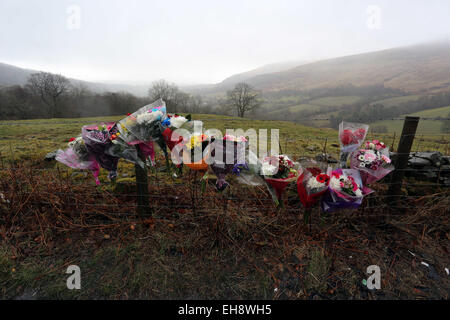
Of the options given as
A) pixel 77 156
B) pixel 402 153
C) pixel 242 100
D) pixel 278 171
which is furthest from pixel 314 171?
pixel 242 100

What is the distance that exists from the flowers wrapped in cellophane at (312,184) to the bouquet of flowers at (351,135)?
0.43m

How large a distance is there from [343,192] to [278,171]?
66 cm

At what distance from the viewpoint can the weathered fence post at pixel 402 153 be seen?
2.57 metres

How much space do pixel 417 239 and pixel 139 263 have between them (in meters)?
3.76

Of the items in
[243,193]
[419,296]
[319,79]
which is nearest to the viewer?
[419,296]

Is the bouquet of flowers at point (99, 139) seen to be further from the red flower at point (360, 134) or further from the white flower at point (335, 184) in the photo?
the red flower at point (360, 134)

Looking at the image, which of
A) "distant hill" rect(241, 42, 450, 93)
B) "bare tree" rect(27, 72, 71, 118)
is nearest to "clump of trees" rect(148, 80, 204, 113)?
"bare tree" rect(27, 72, 71, 118)

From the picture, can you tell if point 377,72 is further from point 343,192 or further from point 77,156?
point 77,156

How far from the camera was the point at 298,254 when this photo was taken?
2627 millimetres

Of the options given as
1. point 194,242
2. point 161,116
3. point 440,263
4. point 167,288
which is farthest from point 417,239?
point 161,116

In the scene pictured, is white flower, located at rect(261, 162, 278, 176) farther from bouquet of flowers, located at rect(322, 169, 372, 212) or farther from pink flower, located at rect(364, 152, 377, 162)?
pink flower, located at rect(364, 152, 377, 162)

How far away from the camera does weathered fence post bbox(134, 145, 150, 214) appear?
2611mm

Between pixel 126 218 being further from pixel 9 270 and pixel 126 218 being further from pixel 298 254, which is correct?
pixel 298 254

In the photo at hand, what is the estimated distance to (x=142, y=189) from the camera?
2701mm
